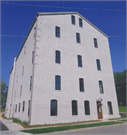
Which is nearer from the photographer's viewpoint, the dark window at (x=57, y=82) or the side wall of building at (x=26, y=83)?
the dark window at (x=57, y=82)

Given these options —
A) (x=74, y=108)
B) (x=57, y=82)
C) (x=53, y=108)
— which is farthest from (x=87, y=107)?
(x=57, y=82)

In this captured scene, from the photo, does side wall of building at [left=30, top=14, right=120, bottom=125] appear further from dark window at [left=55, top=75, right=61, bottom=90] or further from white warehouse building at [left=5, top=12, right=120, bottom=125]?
dark window at [left=55, top=75, right=61, bottom=90]

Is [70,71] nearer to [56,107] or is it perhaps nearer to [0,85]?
[56,107]

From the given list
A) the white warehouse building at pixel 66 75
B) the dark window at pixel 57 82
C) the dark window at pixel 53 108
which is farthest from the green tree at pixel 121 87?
the dark window at pixel 53 108

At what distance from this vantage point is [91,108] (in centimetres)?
1614

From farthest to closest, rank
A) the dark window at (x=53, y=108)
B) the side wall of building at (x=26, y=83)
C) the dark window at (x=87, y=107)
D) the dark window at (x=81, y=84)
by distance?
the dark window at (x=81, y=84), the dark window at (x=87, y=107), the side wall of building at (x=26, y=83), the dark window at (x=53, y=108)

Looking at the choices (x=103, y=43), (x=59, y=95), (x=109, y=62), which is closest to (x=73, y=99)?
(x=59, y=95)

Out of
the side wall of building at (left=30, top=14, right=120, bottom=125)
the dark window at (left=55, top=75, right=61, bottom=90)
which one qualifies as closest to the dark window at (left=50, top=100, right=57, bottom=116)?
the side wall of building at (left=30, top=14, right=120, bottom=125)

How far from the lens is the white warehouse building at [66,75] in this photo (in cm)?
1367

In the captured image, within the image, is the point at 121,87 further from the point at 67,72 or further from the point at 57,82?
the point at 57,82

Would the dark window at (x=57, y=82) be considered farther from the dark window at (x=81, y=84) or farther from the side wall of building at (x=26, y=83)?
the side wall of building at (x=26, y=83)

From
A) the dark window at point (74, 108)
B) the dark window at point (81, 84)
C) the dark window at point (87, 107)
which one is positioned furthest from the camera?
the dark window at point (81, 84)

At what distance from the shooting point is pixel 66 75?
1581cm

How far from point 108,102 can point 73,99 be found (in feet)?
22.0
